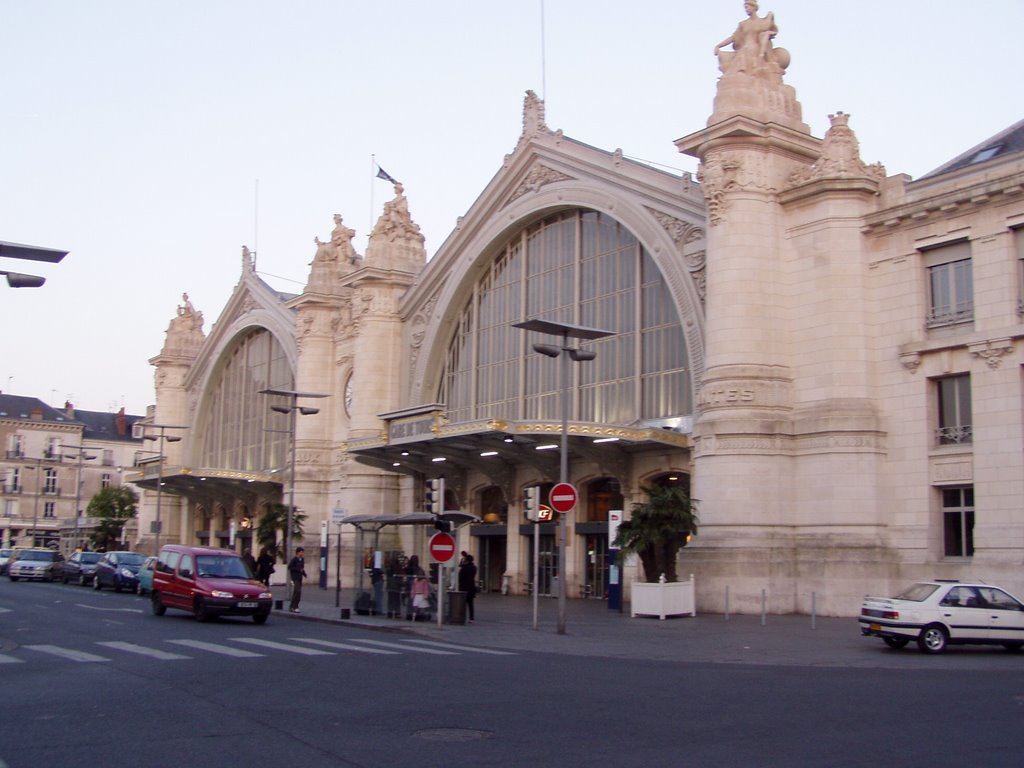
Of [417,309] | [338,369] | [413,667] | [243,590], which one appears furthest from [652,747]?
[338,369]

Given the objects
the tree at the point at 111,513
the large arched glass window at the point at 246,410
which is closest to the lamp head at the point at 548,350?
the large arched glass window at the point at 246,410

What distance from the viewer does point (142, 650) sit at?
1989 cm

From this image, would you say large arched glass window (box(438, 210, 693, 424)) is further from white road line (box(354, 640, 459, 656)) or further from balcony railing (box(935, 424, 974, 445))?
white road line (box(354, 640, 459, 656))

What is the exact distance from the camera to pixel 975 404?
30422 mm

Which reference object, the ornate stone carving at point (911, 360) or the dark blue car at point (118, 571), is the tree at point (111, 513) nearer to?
the dark blue car at point (118, 571)

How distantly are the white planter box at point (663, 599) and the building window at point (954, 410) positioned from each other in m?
8.15

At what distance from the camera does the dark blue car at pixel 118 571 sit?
46.3 metres

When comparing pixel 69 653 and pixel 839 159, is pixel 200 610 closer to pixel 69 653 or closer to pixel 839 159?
pixel 69 653

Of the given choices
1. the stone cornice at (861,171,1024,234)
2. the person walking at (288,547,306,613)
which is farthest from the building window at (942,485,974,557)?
the person walking at (288,547,306,613)

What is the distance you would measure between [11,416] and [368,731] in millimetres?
106123

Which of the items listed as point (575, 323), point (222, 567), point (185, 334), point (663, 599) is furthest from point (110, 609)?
point (185, 334)

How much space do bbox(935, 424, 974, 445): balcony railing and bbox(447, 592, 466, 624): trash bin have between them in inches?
549

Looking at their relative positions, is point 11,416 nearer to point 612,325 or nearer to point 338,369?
point 338,369

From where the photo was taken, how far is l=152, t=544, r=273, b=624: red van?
1089 inches
